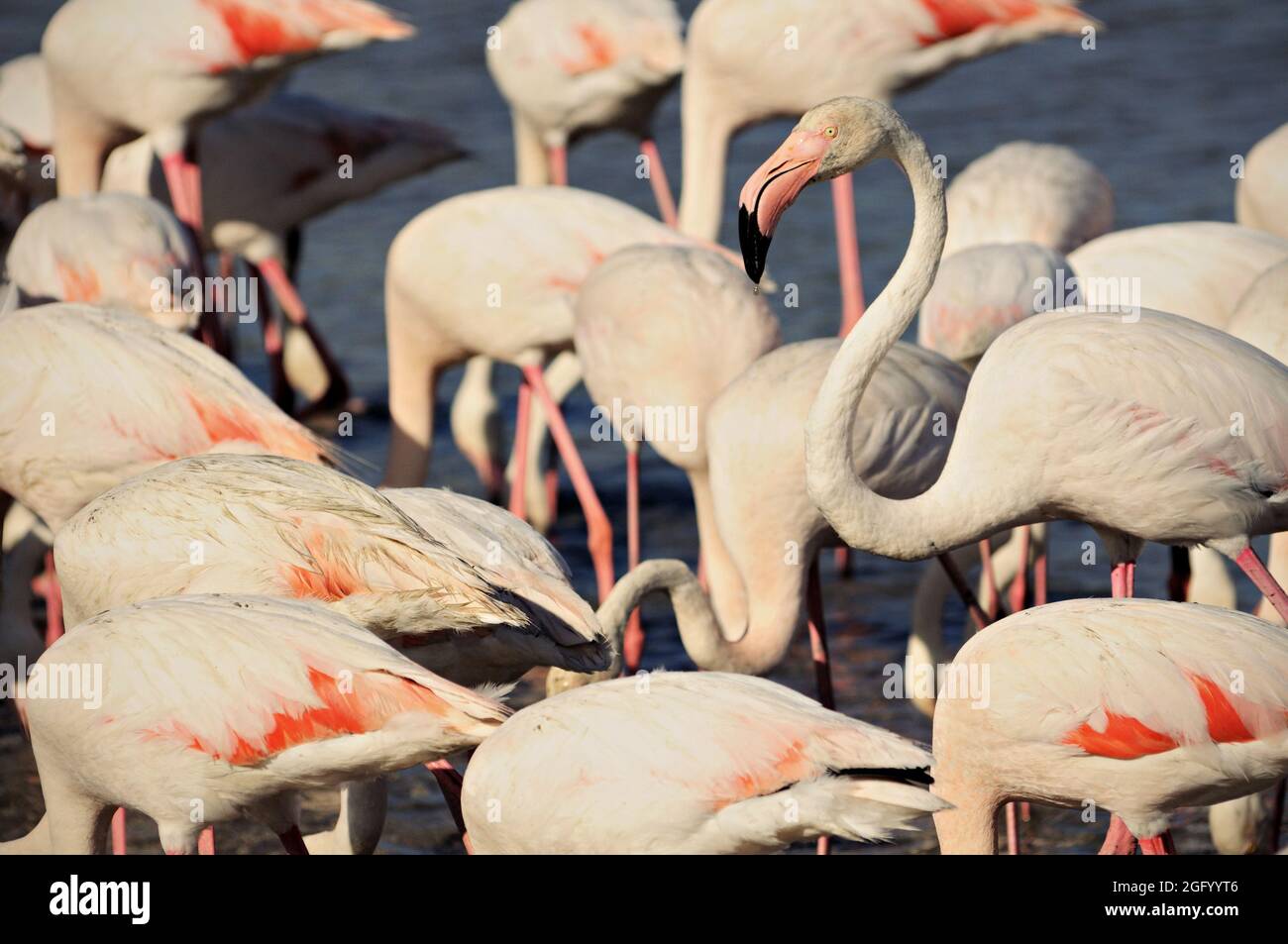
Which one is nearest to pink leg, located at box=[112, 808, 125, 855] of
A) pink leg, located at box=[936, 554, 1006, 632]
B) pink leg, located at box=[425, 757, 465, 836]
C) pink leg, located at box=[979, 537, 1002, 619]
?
pink leg, located at box=[425, 757, 465, 836]

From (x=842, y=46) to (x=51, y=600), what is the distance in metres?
3.07

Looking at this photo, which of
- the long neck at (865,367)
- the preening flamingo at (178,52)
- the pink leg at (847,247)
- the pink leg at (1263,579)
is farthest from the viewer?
the pink leg at (847,247)

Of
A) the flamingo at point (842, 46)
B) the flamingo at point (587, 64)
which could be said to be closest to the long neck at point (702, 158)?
the flamingo at point (842, 46)

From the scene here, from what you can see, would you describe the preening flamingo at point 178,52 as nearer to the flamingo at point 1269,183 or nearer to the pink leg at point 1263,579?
the flamingo at point 1269,183

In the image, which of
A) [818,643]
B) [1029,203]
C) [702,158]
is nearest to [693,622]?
[818,643]

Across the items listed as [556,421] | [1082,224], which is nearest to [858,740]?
[556,421]

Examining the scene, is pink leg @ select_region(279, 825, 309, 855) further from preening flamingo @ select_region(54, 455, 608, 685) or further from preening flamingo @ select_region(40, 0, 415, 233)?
preening flamingo @ select_region(40, 0, 415, 233)

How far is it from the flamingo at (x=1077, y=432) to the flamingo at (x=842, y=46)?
2392mm

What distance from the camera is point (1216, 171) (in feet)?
32.7

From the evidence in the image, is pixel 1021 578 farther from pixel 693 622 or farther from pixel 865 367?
pixel 865 367

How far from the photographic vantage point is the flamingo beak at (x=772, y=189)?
3967mm

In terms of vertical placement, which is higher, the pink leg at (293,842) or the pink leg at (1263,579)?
the pink leg at (1263,579)
